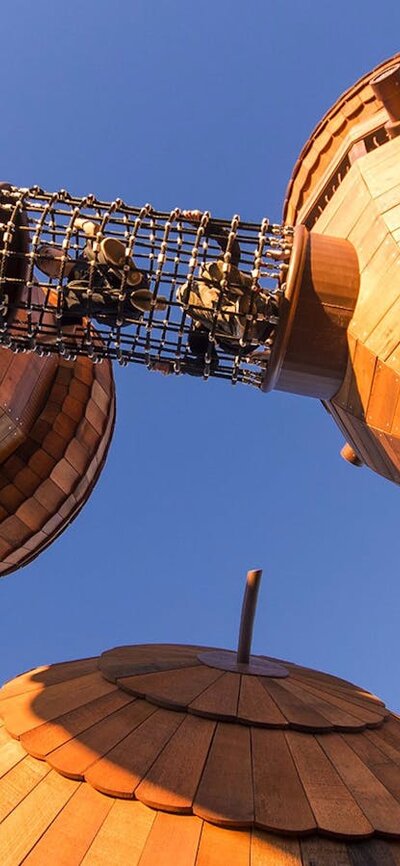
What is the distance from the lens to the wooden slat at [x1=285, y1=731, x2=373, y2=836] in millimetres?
4586

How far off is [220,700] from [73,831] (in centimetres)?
190

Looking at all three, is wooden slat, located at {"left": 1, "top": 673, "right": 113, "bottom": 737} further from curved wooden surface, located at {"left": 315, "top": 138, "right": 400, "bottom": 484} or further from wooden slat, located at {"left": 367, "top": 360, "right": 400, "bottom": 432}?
wooden slat, located at {"left": 367, "top": 360, "right": 400, "bottom": 432}

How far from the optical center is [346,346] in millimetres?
5066

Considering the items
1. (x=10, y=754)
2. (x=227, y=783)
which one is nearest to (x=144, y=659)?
(x=10, y=754)

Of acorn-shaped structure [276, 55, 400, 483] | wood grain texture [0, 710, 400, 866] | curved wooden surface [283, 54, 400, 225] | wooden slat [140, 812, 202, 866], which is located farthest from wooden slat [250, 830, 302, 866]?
curved wooden surface [283, 54, 400, 225]

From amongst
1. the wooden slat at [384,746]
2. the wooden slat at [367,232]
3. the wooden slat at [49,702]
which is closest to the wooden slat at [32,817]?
the wooden slat at [49,702]

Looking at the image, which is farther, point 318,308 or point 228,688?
point 228,688

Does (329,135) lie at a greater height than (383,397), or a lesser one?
greater

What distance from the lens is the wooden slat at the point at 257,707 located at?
5.72 meters

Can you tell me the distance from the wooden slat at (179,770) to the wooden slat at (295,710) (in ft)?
2.63

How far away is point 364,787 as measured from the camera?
16.8ft

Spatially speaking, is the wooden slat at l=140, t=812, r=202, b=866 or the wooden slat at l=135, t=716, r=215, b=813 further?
the wooden slat at l=135, t=716, r=215, b=813

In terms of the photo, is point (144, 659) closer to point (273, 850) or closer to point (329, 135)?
point (273, 850)

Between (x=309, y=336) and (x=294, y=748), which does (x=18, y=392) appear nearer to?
(x=309, y=336)
